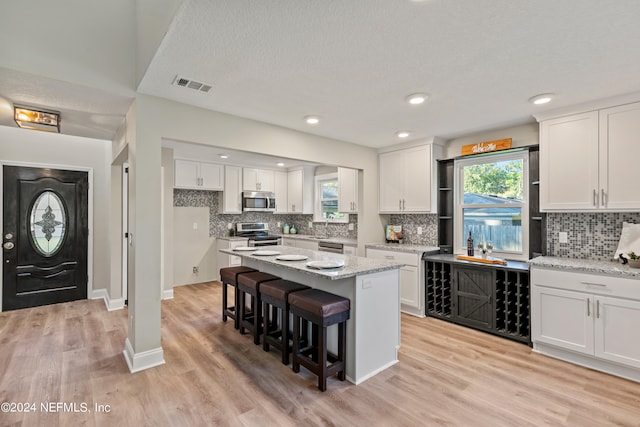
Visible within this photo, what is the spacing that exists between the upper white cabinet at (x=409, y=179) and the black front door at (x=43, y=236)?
4.61 metres

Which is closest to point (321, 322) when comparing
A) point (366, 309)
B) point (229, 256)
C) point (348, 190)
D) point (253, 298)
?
point (366, 309)

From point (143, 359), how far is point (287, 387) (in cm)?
130

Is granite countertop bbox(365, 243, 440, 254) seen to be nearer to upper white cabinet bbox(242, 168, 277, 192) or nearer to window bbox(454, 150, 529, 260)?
window bbox(454, 150, 529, 260)

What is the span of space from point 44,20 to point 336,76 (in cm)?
217

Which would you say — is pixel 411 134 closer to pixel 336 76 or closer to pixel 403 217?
pixel 403 217

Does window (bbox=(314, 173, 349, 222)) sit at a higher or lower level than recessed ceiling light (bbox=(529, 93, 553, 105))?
lower

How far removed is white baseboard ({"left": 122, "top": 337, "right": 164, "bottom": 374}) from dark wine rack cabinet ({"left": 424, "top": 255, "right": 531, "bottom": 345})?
3.10 m

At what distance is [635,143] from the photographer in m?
2.65

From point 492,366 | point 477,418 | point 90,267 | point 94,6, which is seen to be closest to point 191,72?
point 94,6

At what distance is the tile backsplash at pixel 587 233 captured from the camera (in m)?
2.99

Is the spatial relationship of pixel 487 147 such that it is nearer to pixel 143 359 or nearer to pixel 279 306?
pixel 279 306

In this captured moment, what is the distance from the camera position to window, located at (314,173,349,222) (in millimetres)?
6184

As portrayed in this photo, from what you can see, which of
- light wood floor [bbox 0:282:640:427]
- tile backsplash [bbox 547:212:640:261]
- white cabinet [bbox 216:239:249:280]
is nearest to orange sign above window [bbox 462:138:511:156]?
tile backsplash [bbox 547:212:640:261]

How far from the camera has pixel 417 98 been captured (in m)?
2.75
